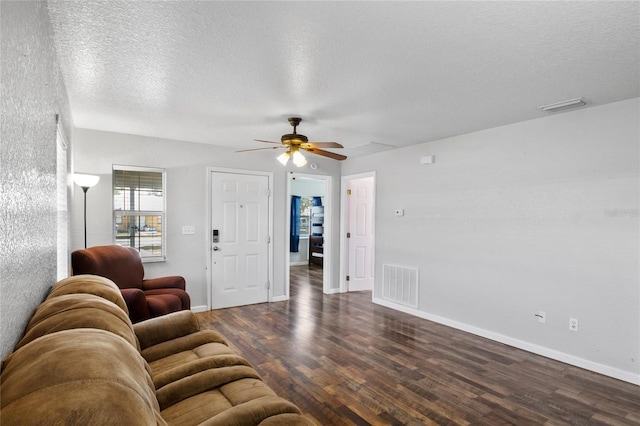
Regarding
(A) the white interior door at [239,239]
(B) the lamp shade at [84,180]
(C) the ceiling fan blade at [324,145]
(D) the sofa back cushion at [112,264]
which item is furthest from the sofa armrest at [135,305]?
(C) the ceiling fan blade at [324,145]

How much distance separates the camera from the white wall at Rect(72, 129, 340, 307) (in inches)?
158

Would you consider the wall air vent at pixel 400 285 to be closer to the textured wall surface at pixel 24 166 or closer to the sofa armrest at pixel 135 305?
the sofa armrest at pixel 135 305

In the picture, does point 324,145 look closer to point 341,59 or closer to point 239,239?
point 341,59

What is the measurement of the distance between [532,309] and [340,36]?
325 cm

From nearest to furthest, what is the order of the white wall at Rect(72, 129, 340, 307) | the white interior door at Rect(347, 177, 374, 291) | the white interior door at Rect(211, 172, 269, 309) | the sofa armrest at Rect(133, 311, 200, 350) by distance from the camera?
the sofa armrest at Rect(133, 311, 200, 350) → the white wall at Rect(72, 129, 340, 307) → the white interior door at Rect(211, 172, 269, 309) → the white interior door at Rect(347, 177, 374, 291)

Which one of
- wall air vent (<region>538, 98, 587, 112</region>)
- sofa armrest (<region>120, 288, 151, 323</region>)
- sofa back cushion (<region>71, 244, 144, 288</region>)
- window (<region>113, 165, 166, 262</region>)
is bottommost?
sofa armrest (<region>120, 288, 151, 323</region>)

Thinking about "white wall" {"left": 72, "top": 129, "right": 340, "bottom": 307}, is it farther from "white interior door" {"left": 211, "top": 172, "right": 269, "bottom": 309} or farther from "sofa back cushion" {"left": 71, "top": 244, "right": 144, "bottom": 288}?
"sofa back cushion" {"left": 71, "top": 244, "right": 144, "bottom": 288}

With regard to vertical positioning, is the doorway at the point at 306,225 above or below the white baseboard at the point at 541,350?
above

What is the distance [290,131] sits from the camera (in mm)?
4098

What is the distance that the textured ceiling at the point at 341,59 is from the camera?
1719 millimetres

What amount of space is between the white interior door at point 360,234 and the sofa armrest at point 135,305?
12.1 feet

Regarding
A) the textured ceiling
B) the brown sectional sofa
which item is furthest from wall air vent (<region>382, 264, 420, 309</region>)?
the brown sectional sofa

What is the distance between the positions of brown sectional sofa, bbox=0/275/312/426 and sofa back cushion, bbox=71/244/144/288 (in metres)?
1.23

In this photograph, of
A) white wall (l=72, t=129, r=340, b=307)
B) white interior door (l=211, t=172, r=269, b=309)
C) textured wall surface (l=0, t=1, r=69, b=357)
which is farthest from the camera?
white interior door (l=211, t=172, r=269, b=309)
